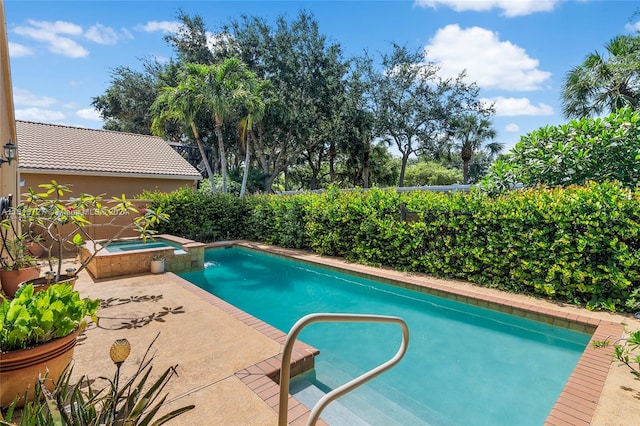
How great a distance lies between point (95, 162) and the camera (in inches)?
594

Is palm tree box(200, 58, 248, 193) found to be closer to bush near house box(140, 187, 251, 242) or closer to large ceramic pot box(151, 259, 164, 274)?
bush near house box(140, 187, 251, 242)

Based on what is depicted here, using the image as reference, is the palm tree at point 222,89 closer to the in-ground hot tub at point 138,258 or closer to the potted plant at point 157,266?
the in-ground hot tub at point 138,258

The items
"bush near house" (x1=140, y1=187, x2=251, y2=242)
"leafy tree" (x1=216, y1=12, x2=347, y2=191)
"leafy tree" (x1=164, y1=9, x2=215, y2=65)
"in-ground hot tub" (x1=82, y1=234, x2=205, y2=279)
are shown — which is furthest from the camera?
"leafy tree" (x1=164, y1=9, x2=215, y2=65)

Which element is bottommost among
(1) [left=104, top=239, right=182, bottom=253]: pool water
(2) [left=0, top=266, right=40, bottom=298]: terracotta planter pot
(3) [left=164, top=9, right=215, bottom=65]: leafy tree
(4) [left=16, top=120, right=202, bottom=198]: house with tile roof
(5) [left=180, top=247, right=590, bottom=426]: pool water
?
(5) [left=180, top=247, right=590, bottom=426]: pool water

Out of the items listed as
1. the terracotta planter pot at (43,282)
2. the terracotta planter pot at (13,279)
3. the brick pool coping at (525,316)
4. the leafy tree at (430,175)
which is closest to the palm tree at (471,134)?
the leafy tree at (430,175)

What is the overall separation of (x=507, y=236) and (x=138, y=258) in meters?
8.91

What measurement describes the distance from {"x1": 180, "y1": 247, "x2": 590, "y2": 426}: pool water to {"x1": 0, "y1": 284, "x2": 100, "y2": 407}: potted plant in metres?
2.55

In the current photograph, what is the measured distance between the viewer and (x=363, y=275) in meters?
8.91

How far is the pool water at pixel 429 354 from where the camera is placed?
393cm

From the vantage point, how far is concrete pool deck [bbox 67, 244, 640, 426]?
3090 millimetres

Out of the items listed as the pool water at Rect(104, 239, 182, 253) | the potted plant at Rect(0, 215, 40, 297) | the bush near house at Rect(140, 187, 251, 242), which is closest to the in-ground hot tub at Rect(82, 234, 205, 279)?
the pool water at Rect(104, 239, 182, 253)

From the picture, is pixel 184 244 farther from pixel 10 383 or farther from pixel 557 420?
pixel 557 420

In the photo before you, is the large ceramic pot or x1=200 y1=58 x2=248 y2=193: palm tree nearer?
the large ceramic pot

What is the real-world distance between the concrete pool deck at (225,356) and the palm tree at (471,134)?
68.2 feet
